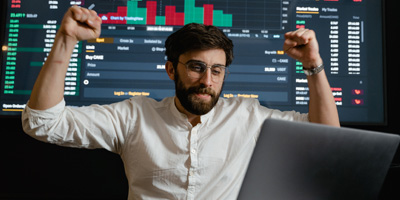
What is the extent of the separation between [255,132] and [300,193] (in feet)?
2.54

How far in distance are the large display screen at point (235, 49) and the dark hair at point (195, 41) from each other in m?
0.43

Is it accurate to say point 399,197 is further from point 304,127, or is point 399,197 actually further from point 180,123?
point 304,127

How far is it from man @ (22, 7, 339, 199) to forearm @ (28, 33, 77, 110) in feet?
0.29

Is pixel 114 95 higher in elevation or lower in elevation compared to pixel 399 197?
higher

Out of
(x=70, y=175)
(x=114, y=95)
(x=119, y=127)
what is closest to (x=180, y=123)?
(x=119, y=127)

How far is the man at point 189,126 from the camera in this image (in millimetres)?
1279

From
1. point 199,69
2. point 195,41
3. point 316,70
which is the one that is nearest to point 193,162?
point 199,69

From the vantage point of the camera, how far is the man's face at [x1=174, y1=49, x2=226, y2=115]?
134 centimetres

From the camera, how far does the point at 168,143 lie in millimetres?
1354

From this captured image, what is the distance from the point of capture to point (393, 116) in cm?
204

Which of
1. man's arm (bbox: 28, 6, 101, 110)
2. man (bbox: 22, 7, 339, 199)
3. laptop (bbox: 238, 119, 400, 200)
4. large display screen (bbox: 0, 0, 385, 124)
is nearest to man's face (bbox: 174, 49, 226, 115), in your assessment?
man (bbox: 22, 7, 339, 199)

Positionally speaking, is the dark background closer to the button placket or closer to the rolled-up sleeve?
the rolled-up sleeve

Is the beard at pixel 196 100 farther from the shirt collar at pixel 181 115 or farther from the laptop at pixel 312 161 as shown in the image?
the laptop at pixel 312 161

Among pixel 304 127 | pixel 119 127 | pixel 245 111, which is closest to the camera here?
pixel 304 127
